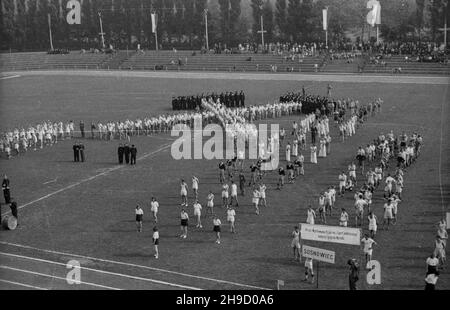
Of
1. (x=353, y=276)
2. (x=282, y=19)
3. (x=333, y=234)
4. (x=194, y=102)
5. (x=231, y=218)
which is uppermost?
(x=282, y=19)

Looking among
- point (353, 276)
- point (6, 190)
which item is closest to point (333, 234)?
point (353, 276)

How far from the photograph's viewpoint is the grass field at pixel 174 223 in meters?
19.2

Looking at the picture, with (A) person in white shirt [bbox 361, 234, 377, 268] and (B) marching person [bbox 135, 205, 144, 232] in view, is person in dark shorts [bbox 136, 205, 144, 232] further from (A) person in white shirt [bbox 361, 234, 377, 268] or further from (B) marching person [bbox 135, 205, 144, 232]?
(A) person in white shirt [bbox 361, 234, 377, 268]

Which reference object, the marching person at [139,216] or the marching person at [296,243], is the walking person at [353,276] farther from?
the marching person at [139,216]

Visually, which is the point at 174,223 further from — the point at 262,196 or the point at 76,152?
the point at 76,152

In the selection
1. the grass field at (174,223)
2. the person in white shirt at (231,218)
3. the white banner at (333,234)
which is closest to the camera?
the white banner at (333,234)

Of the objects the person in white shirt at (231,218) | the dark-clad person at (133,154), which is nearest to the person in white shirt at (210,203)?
the person in white shirt at (231,218)

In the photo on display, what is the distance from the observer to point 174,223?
24047 millimetres

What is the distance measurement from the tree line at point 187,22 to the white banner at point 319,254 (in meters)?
82.6

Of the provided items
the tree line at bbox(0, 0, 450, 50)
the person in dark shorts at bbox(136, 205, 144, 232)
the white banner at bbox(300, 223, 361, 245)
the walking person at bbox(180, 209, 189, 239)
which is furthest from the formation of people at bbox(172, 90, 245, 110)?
the tree line at bbox(0, 0, 450, 50)

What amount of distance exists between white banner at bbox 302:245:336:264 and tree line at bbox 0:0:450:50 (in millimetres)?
82597

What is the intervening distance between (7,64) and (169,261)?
281 feet

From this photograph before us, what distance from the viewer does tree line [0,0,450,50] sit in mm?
99125

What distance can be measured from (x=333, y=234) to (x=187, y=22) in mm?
92833
